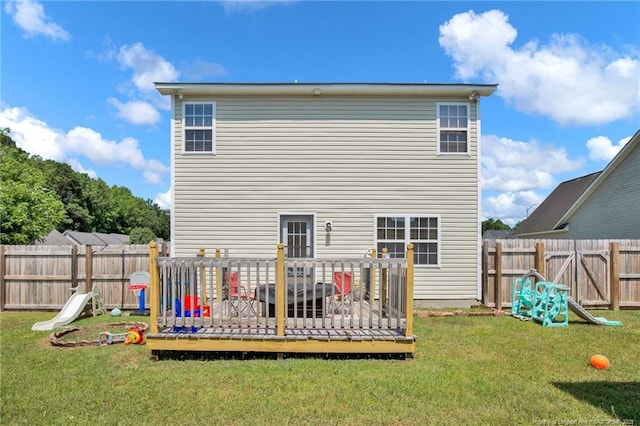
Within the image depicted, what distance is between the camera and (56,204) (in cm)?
1980

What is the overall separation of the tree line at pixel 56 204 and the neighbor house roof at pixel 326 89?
34.0 ft

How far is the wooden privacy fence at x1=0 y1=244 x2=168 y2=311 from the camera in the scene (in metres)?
8.77

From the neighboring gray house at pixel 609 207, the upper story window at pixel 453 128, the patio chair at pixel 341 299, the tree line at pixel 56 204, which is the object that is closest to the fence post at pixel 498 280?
the upper story window at pixel 453 128

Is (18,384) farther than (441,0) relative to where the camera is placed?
No

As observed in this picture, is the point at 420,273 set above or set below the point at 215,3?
below

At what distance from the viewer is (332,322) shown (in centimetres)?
518

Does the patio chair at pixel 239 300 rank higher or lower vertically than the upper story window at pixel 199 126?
lower

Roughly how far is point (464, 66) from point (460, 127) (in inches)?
109

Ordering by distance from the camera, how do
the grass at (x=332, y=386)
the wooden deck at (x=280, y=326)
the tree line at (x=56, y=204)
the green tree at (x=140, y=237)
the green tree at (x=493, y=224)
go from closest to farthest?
the grass at (x=332, y=386)
the wooden deck at (x=280, y=326)
the tree line at (x=56, y=204)
the green tree at (x=140, y=237)
the green tree at (x=493, y=224)

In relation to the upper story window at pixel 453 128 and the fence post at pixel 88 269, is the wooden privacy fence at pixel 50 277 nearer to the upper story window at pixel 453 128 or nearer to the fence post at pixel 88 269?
the fence post at pixel 88 269

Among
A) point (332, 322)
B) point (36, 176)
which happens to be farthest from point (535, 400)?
point (36, 176)

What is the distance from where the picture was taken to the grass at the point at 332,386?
3322mm

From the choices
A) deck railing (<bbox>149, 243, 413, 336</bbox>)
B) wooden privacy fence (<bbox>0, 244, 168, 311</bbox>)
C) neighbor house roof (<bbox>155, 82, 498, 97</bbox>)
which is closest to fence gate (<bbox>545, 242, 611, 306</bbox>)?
neighbor house roof (<bbox>155, 82, 498, 97</bbox>)

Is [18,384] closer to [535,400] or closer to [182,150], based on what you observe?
[535,400]
